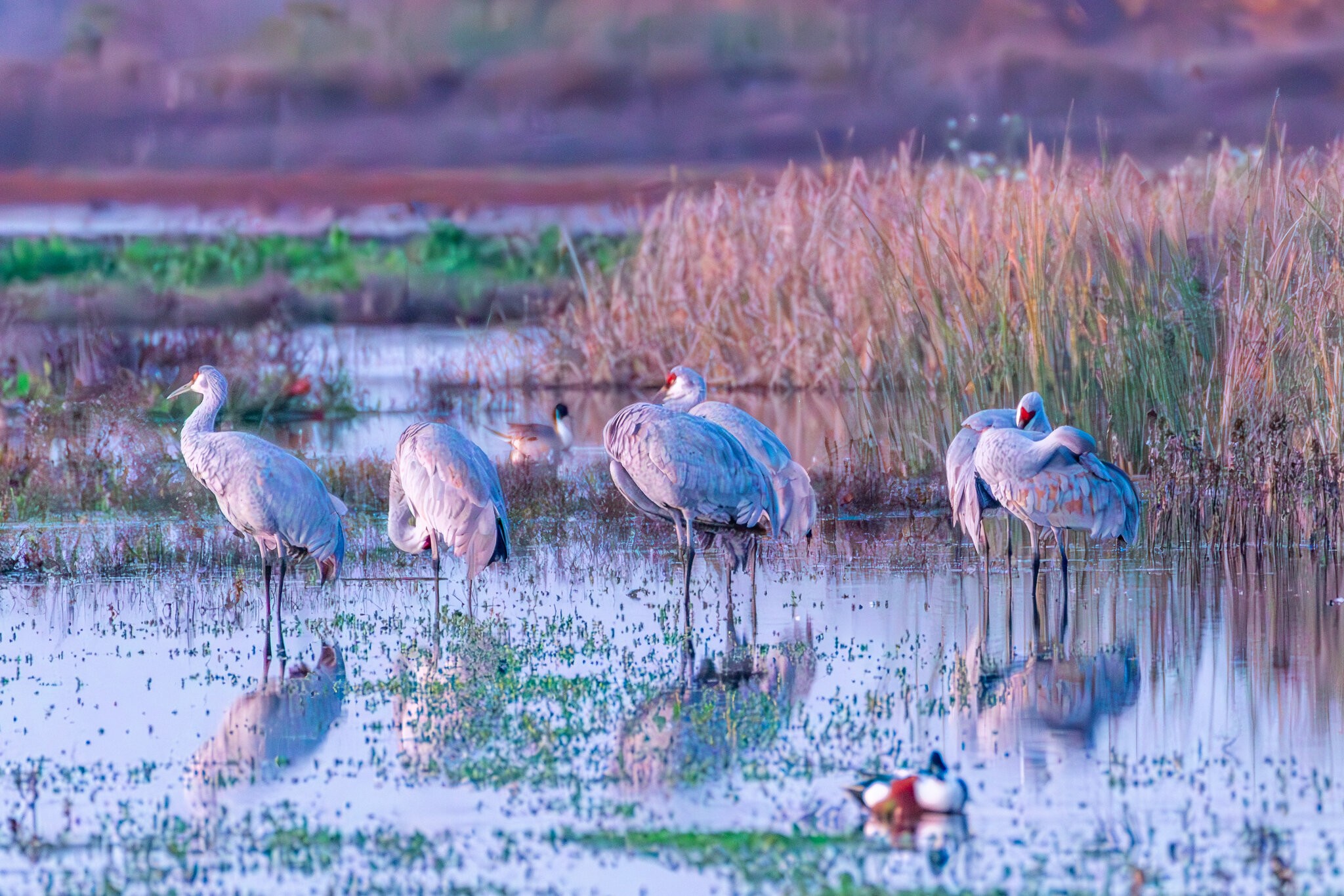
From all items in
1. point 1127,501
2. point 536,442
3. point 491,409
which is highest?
point 491,409

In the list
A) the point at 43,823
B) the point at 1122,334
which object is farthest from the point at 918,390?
the point at 43,823

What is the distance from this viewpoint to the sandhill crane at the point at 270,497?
10.8 meters

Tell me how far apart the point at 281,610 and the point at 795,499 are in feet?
10.1

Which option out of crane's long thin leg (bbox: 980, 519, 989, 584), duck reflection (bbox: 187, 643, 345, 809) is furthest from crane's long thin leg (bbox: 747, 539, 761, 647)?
duck reflection (bbox: 187, 643, 345, 809)

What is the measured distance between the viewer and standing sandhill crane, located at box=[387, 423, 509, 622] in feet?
36.9

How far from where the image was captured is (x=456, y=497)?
37.1 feet

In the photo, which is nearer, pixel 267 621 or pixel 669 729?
pixel 669 729

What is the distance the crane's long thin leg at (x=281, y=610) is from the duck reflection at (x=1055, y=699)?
3.68 m

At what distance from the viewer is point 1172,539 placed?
13.3 metres

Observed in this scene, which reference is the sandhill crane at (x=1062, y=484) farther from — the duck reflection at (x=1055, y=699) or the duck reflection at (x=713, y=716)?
the duck reflection at (x=713, y=716)

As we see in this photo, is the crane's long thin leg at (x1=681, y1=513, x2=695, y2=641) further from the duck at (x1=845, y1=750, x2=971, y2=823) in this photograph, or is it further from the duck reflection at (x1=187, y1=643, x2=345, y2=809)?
the duck at (x1=845, y1=750, x2=971, y2=823)

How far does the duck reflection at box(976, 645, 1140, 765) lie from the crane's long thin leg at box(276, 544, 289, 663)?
12.1ft

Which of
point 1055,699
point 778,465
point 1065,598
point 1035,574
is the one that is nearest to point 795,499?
point 778,465

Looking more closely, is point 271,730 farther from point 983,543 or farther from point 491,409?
point 491,409
